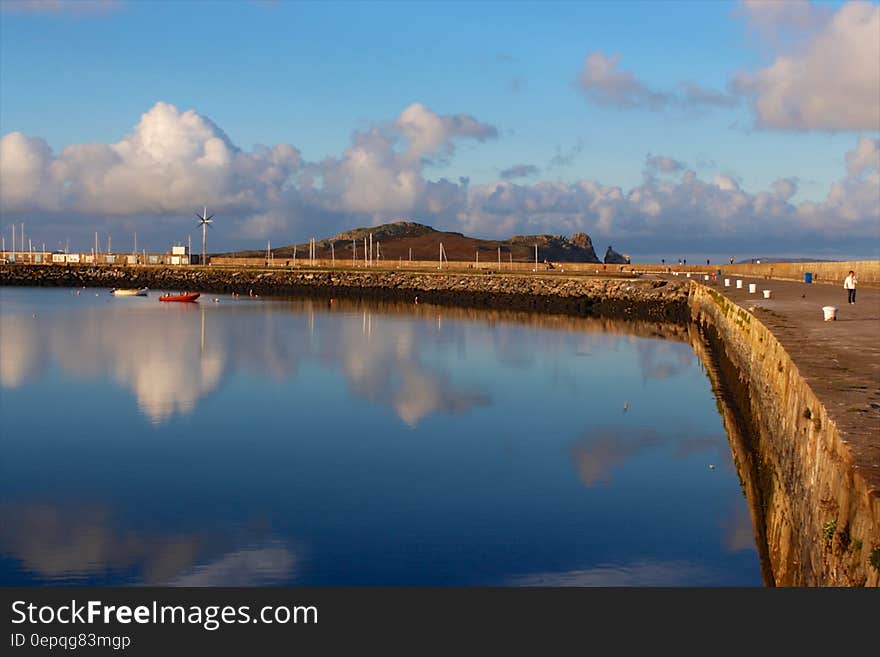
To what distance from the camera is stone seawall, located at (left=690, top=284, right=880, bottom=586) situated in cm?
987

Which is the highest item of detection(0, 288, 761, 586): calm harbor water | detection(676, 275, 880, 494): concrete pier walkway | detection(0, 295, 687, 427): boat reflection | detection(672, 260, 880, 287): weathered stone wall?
detection(672, 260, 880, 287): weathered stone wall

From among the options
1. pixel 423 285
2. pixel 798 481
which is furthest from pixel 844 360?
pixel 423 285

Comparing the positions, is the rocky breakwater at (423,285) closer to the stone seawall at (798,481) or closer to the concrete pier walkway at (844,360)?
the concrete pier walkway at (844,360)

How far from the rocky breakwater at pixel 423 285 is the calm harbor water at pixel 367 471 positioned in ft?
117

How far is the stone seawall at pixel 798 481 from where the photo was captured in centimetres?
987

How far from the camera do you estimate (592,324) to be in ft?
235

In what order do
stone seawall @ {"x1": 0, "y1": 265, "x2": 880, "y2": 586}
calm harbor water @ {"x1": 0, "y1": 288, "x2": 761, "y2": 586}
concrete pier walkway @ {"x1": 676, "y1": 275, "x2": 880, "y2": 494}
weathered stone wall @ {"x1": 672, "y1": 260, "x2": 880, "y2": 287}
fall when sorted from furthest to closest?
weathered stone wall @ {"x1": 672, "y1": 260, "x2": 880, "y2": 287}
calm harbor water @ {"x1": 0, "y1": 288, "x2": 761, "y2": 586}
concrete pier walkway @ {"x1": 676, "y1": 275, "x2": 880, "y2": 494}
stone seawall @ {"x1": 0, "y1": 265, "x2": 880, "y2": 586}

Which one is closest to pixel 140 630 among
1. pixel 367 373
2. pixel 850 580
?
Answer: pixel 850 580

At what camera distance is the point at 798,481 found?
49.3 ft
